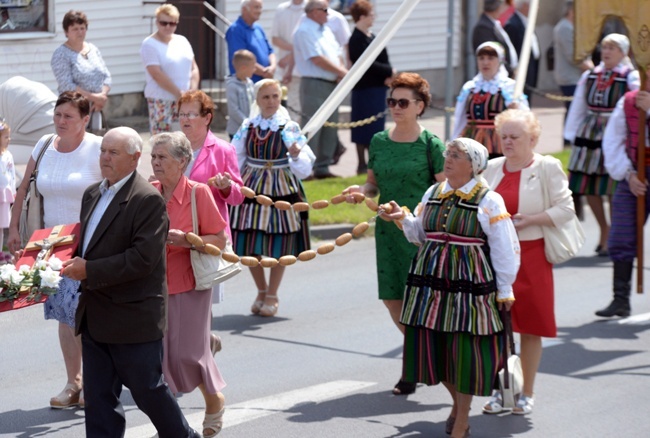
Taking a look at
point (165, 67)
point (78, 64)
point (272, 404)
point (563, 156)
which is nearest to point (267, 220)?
point (272, 404)

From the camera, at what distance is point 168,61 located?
46.5 feet

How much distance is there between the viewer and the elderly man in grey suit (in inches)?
246

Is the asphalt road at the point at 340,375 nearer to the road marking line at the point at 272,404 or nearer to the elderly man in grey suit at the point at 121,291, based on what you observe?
the road marking line at the point at 272,404

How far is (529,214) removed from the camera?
8.16 m

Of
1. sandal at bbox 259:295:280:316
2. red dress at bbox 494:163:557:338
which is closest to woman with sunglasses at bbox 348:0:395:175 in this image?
sandal at bbox 259:295:280:316

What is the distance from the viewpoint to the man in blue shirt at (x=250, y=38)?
602 inches

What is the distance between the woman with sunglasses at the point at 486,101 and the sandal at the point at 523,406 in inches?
183

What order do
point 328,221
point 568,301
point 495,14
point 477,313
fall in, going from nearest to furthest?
point 477,313
point 568,301
point 328,221
point 495,14

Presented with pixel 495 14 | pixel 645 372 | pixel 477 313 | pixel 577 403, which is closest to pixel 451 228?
pixel 477 313

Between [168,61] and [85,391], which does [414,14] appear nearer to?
[168,61]

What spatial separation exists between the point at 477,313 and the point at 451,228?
0.51 m

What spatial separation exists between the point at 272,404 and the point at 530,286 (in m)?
1.80

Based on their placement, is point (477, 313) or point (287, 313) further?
point (287, 313)

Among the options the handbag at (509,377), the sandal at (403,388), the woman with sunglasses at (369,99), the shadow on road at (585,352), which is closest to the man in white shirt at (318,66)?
the woman with sunglasses at (369,99)
